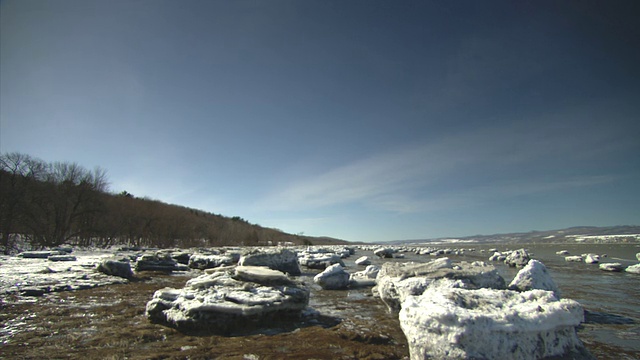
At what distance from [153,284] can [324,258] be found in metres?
8.25

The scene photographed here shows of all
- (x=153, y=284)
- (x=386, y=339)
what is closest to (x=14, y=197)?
(x=153, y=284)

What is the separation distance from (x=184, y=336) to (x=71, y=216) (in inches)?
1139

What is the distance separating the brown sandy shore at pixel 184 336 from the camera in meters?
3.62

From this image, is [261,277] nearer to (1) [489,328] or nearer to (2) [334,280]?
(2) [334,280]

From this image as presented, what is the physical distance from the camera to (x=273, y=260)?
11.0m

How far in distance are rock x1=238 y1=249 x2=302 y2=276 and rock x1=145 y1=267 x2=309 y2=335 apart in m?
4.39

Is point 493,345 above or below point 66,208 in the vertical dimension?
below

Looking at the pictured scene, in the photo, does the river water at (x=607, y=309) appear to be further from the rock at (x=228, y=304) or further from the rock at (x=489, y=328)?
the rock at (x=228, y=304)

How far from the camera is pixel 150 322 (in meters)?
4.96

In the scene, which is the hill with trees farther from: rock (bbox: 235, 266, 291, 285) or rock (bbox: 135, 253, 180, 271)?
rock (bbox: 235, 266, 291, 285)

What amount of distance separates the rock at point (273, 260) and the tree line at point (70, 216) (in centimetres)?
1751

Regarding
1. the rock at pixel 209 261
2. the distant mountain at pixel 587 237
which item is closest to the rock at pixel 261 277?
the rock at pixel 209 261

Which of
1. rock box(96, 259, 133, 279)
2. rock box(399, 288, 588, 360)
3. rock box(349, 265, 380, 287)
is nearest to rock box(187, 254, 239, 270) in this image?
rock box(96, 259, 133, 279)

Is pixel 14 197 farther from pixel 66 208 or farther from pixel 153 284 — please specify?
pixel 153 284
